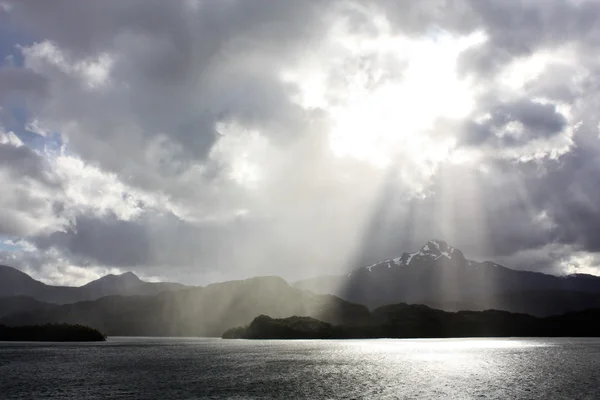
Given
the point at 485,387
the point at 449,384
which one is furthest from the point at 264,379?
the point at 485,387

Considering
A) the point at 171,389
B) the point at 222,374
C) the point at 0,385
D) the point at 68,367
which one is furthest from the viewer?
the point at 68,367

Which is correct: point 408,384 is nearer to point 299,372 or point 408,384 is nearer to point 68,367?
point 299,372

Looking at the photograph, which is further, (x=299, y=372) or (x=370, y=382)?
(x=299, y=372)

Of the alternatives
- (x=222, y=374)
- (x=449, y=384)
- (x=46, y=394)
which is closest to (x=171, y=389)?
(x=46, y=394)

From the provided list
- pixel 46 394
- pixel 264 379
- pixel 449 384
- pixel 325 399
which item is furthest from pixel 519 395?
pixel 46 394

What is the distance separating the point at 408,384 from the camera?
122062mm

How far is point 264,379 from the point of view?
131750 millimetres

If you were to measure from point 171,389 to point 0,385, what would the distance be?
4435 cm

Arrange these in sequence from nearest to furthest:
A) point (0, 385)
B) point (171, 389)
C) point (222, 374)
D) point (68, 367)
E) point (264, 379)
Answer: point (171, 389), point (0, 385), point (264, 379), point (222, 374), point (68, 367)

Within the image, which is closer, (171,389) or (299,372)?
(171,389)

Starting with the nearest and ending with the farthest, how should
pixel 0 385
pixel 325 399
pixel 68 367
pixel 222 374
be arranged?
pixel 325 399
pixel 0 385
pixel 222 374
pixel 68 367

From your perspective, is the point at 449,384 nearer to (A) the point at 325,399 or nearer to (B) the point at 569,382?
(B) the point at 569,382

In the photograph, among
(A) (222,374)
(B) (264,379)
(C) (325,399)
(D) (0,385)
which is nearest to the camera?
(C) (325,399)

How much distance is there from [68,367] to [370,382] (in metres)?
108
